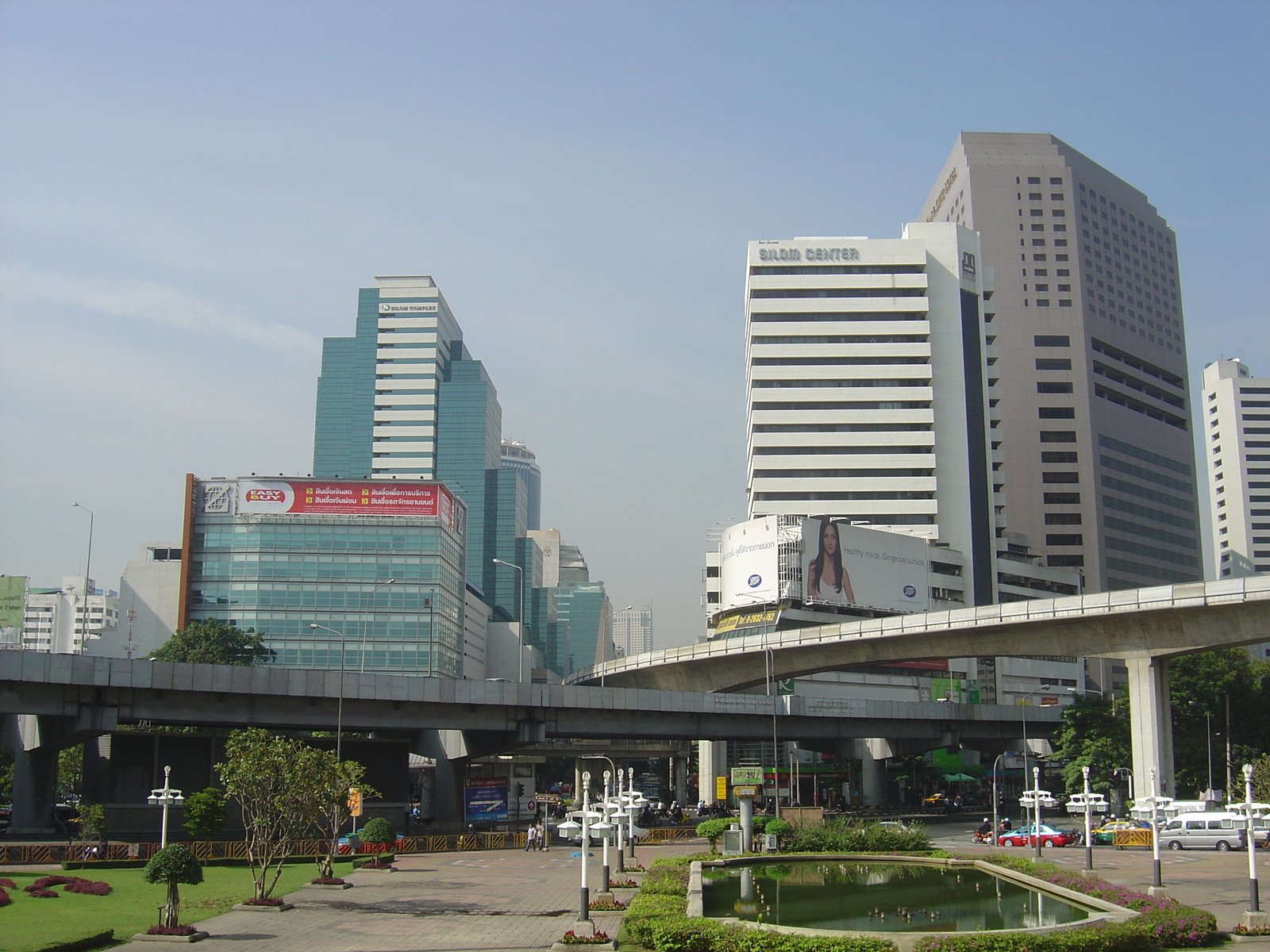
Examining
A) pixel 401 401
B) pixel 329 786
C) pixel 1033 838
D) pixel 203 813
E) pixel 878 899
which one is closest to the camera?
pixel 878 899

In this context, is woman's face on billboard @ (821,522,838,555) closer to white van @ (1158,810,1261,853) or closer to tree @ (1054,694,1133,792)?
tree @ (1054,694,1133,792)

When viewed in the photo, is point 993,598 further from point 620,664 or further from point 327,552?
point 327,552

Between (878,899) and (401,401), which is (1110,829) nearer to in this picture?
(878,899)

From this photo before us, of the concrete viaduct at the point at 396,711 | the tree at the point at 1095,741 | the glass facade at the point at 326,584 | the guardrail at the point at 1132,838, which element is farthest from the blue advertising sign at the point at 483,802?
the glass facade at the point at 326,584

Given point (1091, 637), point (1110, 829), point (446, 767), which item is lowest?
point (1110, 829)

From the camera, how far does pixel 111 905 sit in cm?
3234

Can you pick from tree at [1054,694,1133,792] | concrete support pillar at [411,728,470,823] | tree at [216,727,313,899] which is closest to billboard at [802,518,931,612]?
tree at [1054,694,1133,792]

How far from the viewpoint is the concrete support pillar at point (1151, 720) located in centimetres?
5938

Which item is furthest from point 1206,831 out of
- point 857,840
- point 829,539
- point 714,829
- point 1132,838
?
point 829,539

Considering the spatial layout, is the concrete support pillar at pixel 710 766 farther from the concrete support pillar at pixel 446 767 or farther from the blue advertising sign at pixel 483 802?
the blue advertising sign at pixel 483 802

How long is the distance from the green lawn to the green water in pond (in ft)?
46.9

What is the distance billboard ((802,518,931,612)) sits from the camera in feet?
333

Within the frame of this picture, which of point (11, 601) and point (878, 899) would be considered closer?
point (878, 899)

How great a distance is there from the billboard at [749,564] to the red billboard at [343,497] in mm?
31126
